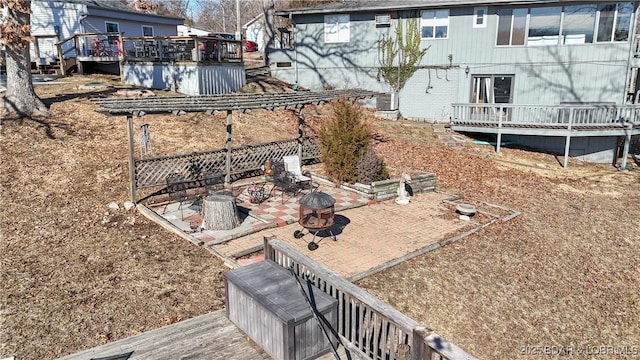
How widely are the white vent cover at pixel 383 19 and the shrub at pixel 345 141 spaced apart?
12830 millimetres

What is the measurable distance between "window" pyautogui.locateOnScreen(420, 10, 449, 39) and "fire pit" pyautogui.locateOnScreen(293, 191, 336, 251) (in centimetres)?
1809

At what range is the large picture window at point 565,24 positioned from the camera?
2205cm

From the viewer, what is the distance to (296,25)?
28.6 meters

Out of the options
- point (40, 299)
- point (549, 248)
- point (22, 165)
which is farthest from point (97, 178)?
point (549, 248)

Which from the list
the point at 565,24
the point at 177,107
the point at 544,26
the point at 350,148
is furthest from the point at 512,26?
the point at 177,107

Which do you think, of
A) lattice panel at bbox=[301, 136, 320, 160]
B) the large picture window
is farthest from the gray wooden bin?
the large picture window

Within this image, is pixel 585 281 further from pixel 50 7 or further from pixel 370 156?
pixel 50 7

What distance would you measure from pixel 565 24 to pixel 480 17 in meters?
4.12

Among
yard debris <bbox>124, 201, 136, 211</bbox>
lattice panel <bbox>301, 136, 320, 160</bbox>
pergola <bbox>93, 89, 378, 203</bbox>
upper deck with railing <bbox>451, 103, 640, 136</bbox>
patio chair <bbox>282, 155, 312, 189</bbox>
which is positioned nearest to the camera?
pergola <bbox>93, 89, 378, 203</bbox>

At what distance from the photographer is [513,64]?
77.8ft

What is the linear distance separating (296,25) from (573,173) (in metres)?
18.1

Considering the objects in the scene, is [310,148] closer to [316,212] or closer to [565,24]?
[316,212]

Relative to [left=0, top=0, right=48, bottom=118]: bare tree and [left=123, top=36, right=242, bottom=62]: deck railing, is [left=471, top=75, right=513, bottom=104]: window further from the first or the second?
[left=0, top=0, right=48, bottom=118]: bare tree

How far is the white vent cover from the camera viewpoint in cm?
2598
